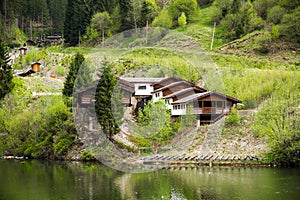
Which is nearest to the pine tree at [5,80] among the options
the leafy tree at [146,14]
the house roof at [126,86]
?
the house roof at [126,86]

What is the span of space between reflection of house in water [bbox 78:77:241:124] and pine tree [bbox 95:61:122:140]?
1900 millimetres

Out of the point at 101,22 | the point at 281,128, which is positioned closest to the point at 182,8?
the point at 101,22

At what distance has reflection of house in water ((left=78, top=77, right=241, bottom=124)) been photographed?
128 feet

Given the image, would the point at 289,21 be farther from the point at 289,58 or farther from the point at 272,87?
the point at 272,87

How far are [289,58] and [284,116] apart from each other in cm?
2265

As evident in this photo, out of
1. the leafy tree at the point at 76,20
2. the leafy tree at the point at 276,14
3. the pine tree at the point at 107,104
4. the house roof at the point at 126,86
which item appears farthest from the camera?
the leafy tree at the point at 76,20

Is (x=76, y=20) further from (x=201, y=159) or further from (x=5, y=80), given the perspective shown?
(x=201, y=159)

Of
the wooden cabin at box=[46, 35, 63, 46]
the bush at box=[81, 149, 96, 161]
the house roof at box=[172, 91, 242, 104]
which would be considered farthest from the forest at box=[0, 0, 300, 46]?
the bush at box=[81, 149, 96, 161]

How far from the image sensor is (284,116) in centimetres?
3306

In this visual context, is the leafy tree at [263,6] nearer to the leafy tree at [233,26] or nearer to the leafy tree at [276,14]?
the leafy tree at [276,14]

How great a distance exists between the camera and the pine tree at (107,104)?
119 feet

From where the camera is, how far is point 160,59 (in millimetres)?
52812

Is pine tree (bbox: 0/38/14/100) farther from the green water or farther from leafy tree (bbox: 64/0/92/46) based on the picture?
leafy tree (bbox: 64/0/92/46)

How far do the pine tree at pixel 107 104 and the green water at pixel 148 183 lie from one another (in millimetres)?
4805
